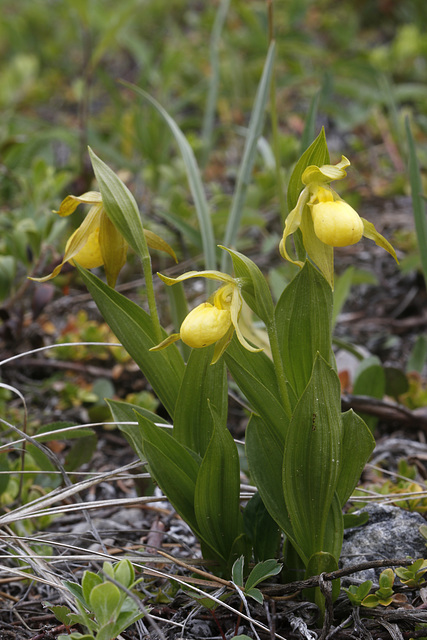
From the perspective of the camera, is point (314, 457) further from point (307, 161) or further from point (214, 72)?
point (214, 72)

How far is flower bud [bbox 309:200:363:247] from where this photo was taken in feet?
2.83

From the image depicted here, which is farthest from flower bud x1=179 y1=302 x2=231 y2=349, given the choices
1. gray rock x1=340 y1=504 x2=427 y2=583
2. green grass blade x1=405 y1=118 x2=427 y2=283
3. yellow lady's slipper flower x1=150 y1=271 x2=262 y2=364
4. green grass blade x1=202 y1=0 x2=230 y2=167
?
green grass blade x1=202 y1=0 x2=230 y2=167

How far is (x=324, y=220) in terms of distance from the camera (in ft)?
2.86

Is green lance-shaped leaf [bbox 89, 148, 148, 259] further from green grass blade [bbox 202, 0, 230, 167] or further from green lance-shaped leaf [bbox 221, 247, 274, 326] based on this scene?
green grass blade [bbox 202, 0, 230, 167]

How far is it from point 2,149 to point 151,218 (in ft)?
2.59

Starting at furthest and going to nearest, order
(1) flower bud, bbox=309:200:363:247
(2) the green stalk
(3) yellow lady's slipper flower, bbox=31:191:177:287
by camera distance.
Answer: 1. (3) yellow lady's slipper flower, bbox=31:191:177:287
2. (2) the green stalk
3. (1) flower bud, bbox=309:200:363:247

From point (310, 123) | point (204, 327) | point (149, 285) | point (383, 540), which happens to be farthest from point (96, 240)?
point (383, 540)

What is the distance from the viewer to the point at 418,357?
1.85m

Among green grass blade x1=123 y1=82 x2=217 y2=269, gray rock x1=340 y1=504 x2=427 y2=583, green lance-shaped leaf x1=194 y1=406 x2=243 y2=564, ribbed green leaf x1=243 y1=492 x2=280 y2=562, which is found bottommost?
gray rock x1=340 y1=504 x2=427 y2=583

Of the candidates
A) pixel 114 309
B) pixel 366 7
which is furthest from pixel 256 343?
pixel 366 7

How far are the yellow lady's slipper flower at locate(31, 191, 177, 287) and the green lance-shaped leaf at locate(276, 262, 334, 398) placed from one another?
0.82 feet

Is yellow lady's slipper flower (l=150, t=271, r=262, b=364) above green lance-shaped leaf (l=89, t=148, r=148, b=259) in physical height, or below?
below

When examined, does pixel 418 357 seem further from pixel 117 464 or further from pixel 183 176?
pixel 183 176

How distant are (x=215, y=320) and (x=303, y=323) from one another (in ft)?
0.69
